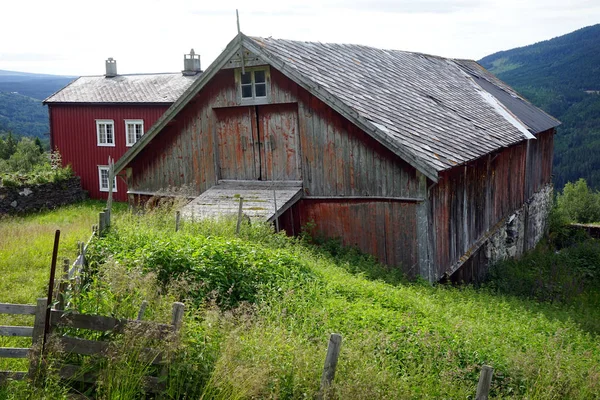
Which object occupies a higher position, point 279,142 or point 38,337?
point 279,142

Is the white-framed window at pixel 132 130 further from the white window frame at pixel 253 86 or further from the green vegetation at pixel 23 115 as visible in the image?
the green vegetation at pixel 23 115

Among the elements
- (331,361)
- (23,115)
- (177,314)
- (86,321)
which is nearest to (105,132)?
(86,321)

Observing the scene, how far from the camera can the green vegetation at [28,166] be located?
74.0 ft

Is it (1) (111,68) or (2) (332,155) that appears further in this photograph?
(1) (111,68)

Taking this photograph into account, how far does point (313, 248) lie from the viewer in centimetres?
1171

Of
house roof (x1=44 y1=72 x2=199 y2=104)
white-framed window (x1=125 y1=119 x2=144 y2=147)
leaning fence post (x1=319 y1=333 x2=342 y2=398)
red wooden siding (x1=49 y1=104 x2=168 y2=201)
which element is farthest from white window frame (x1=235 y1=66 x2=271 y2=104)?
white-framed window (x1=125 y1=119 x2=144 y2=147)

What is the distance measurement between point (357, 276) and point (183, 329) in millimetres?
4921

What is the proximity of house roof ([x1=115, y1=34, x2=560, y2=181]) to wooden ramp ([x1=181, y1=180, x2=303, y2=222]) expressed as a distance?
214 cm

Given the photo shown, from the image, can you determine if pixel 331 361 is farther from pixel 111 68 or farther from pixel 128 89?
pixel 111 68

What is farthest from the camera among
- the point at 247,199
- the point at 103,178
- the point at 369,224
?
the point at 103,178

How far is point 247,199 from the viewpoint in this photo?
12469mm

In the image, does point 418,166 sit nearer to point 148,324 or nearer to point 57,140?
point 148,324

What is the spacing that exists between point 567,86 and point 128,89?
121 m

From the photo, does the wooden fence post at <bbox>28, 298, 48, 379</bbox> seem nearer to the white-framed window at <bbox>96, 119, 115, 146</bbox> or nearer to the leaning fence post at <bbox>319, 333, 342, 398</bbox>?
the leaning fence post at <bbox>319, 333, 342, 398</bbox>
